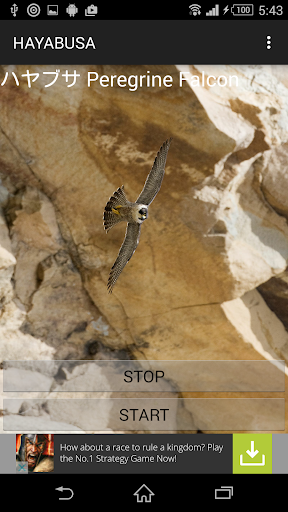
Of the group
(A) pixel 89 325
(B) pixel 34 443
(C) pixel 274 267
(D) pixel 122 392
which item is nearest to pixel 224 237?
(C) pixel 274 267

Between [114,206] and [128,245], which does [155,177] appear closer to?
[114,206]

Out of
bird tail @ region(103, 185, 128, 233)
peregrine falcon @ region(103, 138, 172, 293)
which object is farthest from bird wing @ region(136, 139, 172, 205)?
bird tail @ region(103, 185, 128, 233)

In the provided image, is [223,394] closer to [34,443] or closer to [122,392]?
[122,392]
